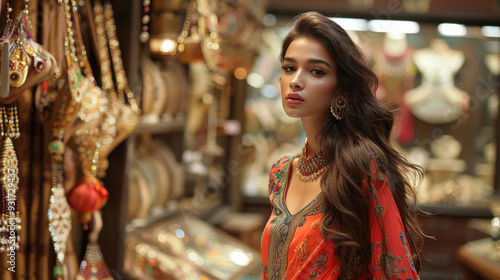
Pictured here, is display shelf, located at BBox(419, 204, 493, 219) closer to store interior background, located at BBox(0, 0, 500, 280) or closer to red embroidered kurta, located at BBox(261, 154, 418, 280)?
store interior background, located at BBox(0, 0, 500, 280)

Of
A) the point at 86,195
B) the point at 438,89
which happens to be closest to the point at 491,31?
the point at 438,89

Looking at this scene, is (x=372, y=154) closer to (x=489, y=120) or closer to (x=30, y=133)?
(x=30, y=133)

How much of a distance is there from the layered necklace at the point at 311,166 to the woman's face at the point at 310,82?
148 millimetres

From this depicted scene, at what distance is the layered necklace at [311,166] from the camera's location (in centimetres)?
178

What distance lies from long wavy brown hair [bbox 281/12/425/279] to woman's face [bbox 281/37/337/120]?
0.02 meters

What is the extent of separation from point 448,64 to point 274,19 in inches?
60.2

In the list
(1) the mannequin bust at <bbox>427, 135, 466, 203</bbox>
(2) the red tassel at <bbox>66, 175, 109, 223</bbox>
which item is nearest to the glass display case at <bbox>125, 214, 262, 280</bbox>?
(2) the red tassel at <bbox>66, 175, 109, 223</bbox>

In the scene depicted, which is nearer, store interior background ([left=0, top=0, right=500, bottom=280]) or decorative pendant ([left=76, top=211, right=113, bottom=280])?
decorative pendant ([left=76, top=211, right=113, bottom=280])

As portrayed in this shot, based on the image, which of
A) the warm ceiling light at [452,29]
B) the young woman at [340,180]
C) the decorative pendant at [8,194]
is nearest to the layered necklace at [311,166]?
the young woman at [340,180]

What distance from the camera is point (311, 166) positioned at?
181 centimetres

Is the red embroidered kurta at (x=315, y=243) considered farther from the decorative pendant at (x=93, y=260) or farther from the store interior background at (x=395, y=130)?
the store interior background at (x=395, y=130)

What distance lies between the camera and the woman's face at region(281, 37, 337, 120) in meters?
1.67

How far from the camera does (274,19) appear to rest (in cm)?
557

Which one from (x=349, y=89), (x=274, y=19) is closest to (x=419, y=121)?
(x=274, y=19)
